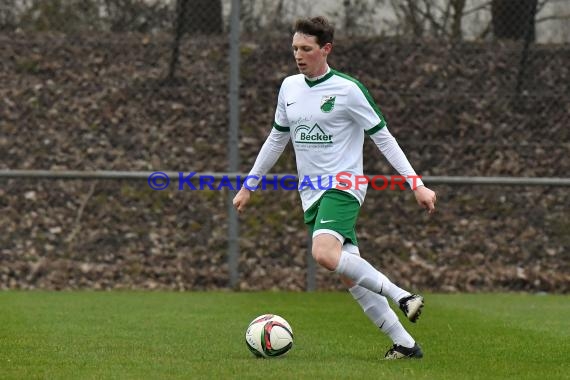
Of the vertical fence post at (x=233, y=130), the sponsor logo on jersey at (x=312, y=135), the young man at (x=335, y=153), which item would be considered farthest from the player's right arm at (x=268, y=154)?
the vertical fence post at (x=233, y=130)

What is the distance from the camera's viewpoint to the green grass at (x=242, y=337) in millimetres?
6031

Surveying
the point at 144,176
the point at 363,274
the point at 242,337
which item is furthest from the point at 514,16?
the point at 363,274

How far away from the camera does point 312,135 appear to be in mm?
6863

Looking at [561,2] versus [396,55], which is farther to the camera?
[396,55]

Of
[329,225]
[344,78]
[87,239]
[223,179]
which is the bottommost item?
[87,239]

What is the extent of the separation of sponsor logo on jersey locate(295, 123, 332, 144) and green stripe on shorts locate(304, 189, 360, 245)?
0.30 m

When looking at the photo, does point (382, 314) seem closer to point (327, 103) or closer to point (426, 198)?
point (426, 198)

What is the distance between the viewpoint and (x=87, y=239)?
43.4ft

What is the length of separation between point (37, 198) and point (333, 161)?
25.2ft

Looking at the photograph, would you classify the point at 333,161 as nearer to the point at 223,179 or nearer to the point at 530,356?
the point at 530,356

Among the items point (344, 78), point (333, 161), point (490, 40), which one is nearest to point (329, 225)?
point (333, 161)

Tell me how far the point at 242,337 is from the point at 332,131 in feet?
5.58

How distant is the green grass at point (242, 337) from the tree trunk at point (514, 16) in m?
4.17

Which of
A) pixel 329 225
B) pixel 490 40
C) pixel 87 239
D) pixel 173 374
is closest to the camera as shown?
pixel 173 374
